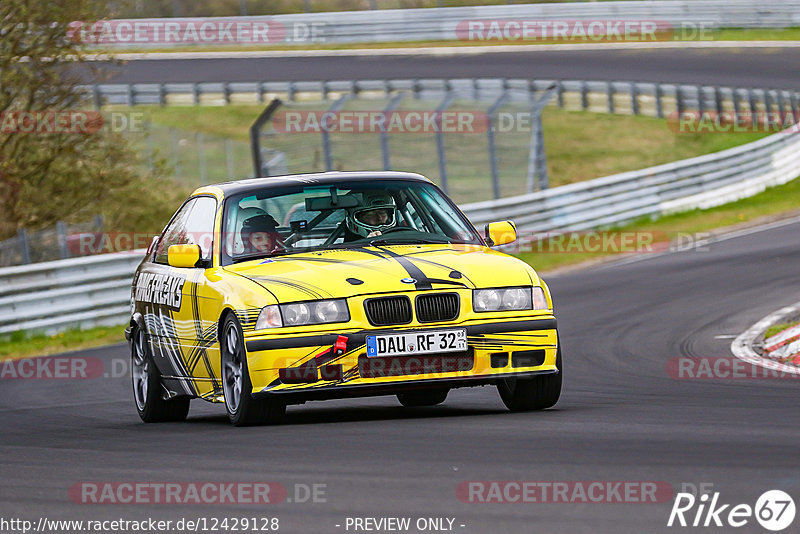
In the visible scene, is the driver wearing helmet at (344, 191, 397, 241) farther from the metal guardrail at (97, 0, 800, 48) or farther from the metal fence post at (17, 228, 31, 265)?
the metal guardrail at (97, 0, 800, 48)

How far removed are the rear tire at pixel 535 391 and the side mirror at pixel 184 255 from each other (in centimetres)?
205

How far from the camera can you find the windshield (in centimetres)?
912

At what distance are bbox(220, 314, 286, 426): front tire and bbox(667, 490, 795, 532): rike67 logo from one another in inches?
136

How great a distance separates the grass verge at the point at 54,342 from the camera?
1756 centimetres

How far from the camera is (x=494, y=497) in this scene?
5594 mm

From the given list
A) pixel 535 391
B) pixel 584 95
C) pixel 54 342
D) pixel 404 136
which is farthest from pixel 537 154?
pixel 535 391

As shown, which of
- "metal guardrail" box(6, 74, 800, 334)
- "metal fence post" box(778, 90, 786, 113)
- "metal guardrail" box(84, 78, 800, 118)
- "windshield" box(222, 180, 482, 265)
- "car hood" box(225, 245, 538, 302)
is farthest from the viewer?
"metal guardrail" box(84, 78, 800, 118)

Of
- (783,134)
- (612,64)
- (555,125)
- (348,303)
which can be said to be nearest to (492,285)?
(348,303)

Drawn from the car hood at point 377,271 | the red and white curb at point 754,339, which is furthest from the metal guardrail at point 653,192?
the car hood at point 377,271

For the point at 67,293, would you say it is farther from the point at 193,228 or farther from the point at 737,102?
the point at 737,102

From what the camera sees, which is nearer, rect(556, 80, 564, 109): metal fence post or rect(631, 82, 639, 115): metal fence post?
rect(631, 82, 639, 115): metal fence post

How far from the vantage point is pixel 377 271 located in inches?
328

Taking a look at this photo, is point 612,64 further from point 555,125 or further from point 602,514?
point 602,514

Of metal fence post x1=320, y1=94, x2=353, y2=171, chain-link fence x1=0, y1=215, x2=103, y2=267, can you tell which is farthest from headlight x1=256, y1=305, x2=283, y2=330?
metal fence post x1=320, y1=94, x2=353, y2=171
